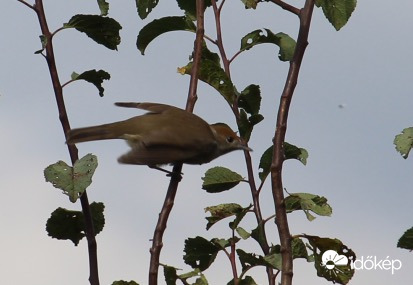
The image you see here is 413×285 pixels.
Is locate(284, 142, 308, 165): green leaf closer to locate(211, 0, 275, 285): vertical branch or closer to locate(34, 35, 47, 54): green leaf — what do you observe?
locate(211, 0, 275, 285): vertical branch

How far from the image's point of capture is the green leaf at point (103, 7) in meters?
3.92

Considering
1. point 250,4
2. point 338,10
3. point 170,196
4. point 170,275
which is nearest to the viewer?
point 170,196

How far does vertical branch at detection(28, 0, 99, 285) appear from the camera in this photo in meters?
2.94

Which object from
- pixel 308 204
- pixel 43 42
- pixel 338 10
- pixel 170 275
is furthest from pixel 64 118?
pixel 338 10

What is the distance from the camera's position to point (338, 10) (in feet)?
11.9

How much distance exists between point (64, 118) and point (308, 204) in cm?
114

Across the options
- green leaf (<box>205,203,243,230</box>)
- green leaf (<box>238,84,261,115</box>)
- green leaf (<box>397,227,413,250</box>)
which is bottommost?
green leaf (<box>397,227,413,250</box>)

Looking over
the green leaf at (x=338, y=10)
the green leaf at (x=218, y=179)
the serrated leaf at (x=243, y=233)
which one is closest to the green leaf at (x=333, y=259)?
the serrated leaf at (x=243, y=233)

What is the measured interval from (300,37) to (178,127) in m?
1.39

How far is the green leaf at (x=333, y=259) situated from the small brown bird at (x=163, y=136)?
67 cm

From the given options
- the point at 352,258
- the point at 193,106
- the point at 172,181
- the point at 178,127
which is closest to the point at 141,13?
the point at 178,127

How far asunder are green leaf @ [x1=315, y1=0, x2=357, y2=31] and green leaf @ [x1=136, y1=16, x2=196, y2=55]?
0.83 m

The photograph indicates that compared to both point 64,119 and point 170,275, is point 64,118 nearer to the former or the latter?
point 64,119

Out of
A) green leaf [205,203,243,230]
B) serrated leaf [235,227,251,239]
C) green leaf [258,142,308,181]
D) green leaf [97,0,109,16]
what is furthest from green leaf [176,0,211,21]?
serrated leaf [235,227,251,239]
